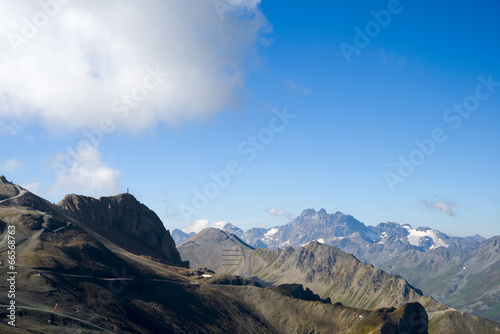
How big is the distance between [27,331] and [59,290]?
137ft

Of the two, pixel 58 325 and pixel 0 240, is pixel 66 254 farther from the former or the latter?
pixel 58 325

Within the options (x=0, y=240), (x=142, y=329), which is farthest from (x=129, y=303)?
(x=0, y=240)

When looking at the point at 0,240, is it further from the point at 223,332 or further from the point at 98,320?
the point at 223,332

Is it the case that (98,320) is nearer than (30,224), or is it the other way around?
(98,320)

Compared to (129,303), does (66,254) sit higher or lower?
higher

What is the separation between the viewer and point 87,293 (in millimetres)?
151250

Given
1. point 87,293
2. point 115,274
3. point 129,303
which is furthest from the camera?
point 115,274

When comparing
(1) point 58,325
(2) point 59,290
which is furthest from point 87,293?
(1) point 58,325


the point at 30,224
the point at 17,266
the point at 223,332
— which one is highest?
the point at 30,224

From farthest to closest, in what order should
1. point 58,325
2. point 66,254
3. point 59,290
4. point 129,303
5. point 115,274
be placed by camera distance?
point 115,274 → point 66,254 → point 129,303 → point 59,290 → point 58,325

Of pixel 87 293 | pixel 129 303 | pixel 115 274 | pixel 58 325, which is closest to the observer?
pixel 58 325

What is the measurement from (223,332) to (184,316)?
21174 mm

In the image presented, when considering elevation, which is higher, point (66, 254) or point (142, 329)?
point (66, 254)

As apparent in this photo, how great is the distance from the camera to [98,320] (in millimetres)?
133250
